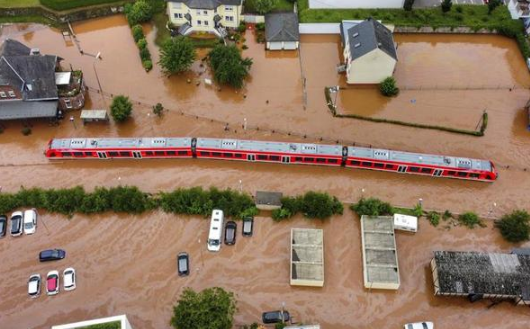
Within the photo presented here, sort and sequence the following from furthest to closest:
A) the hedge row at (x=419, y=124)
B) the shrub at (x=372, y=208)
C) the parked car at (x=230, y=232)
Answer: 1. the hedge row at (x=419, y=124)
2. the shrub at (x=372, y=208)
3. the parked car at (x=230, y=232)

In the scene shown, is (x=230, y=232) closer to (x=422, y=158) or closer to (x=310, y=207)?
(x=310, y=207)

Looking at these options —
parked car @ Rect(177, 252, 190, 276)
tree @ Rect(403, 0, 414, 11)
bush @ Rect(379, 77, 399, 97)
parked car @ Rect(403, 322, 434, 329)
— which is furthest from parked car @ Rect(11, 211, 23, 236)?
tree @ Rect(403, 0, 414, 11)

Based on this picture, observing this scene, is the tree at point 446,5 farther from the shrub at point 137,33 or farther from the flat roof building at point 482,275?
the shrub at point 137,33

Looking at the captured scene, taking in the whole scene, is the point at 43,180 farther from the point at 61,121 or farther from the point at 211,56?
the point at 211,56

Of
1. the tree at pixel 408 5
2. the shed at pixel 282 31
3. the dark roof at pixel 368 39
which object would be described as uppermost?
the tree at pixel 408 5

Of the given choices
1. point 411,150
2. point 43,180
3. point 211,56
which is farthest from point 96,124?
point 411,150

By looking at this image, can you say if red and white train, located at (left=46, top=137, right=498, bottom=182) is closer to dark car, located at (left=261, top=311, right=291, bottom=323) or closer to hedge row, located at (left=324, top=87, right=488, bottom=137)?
hedge row, located at (left=324, top=87, right=488, bottom=137)

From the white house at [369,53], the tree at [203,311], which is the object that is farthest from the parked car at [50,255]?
the white house at [369,53]
